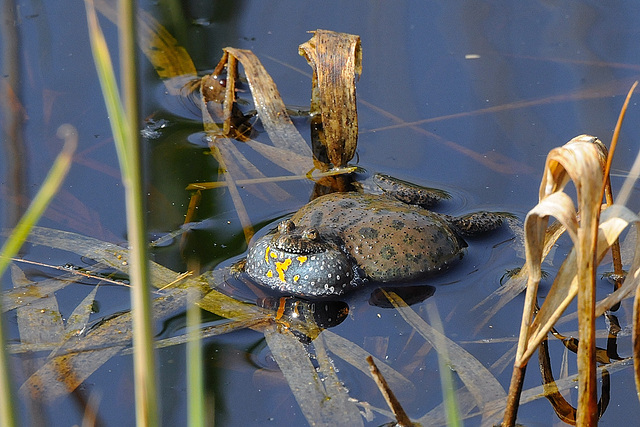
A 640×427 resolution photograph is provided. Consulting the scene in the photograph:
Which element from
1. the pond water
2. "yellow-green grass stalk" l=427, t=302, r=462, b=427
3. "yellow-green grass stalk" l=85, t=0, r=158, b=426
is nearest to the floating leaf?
the pond water

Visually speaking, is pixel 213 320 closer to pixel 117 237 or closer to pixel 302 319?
pixel 302 319

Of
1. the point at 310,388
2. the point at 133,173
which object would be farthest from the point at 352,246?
the point at 133,173

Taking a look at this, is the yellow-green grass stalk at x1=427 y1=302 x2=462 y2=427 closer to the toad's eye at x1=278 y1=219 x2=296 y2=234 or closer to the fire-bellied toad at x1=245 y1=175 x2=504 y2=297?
the fire-bellied toad at x1=245 y1=175 x2=504 y2=297

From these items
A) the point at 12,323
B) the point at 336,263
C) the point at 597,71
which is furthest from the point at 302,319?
the point at 597,71

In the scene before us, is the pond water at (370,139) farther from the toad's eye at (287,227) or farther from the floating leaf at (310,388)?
the toad's eye at (287,227)

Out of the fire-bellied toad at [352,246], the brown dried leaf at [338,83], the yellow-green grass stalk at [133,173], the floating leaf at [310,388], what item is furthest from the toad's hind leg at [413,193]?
the yellow-green grass stalk at [133,173]
